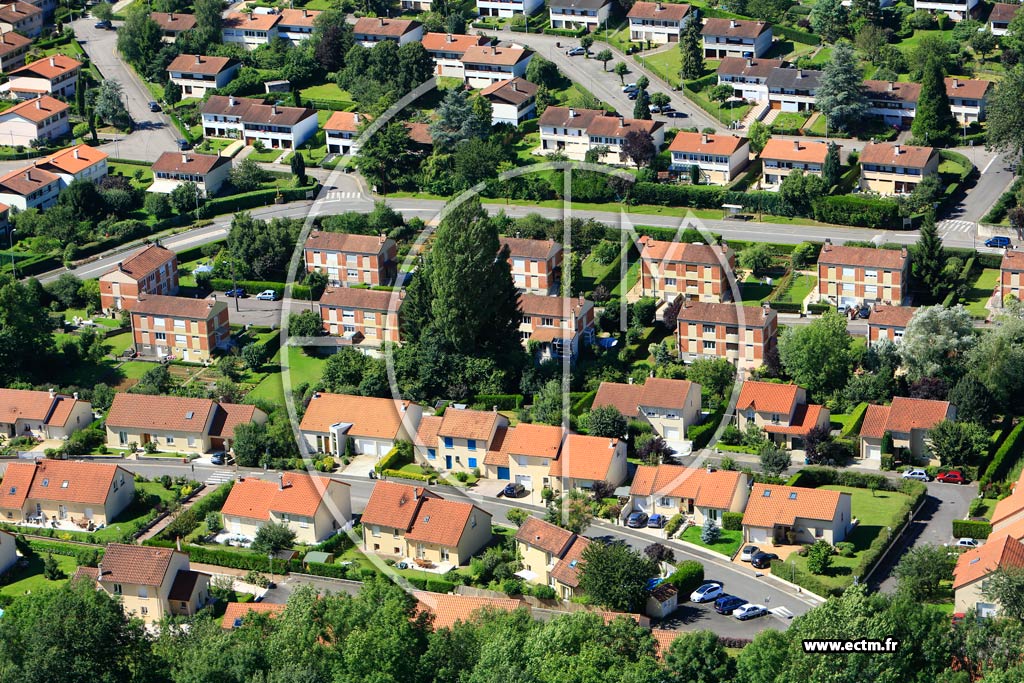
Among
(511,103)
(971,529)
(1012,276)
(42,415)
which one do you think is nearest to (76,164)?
(511,103)

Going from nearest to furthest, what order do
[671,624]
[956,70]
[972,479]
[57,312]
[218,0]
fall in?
[671,624] < [972,479] < [57,312] < [956,70] < [218,0]

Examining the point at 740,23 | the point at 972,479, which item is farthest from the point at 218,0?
the point at 972,479

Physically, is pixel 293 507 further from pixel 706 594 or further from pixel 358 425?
pixel 706 594

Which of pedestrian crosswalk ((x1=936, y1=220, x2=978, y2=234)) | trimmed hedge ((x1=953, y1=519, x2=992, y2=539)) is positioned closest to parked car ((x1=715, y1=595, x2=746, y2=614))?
trimmed hedge ((x1=953, y1=519, x2=992, y2=539))

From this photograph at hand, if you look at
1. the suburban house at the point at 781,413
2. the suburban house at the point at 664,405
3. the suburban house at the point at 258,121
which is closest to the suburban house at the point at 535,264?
the suburban house at the point at 664,405

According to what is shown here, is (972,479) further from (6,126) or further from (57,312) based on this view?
(6,126)

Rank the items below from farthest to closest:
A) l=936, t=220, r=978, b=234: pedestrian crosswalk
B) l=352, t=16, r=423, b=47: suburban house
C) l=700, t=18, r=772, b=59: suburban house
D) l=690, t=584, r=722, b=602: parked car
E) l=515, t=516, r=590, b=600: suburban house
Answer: l=352, t=16, r=423, b=47: suburban house → l=700, t=18, r=772, b=59: suburban house → l=936, t=220, r=978, b=234: pedestrian crosswalk → l=515, t=516, r=590, b=600: suburban house → l=690, t=584, r=722, b=602: parked car

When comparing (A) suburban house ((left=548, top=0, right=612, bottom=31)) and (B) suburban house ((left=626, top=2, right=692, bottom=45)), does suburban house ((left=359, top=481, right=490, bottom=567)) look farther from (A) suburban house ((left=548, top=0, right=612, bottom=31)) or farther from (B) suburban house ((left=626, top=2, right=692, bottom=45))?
(A) suburban house ((left=548, top=0, right=612, bottom=31))
